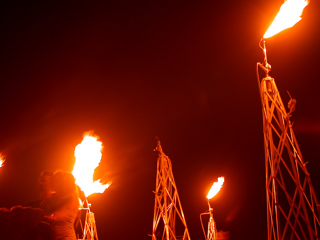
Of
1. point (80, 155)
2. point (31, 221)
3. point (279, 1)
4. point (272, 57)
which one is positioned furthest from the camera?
point (272, 57)

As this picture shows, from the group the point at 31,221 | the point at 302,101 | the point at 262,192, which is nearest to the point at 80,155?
the point at 31,221

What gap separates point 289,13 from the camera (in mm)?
3557

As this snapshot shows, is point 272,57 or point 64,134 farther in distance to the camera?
point 64,134

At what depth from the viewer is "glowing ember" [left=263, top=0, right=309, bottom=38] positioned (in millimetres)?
3482

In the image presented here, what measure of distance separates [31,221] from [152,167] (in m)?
12.1

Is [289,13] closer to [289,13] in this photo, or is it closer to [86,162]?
[289,13]

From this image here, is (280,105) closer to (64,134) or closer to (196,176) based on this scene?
(64,134)

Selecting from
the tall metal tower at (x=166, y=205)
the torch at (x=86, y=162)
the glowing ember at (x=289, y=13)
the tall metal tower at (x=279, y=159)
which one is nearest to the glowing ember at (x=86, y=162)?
the torch at (x=86, y=162)

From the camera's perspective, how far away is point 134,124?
1371 cm

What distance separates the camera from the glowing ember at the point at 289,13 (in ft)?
11.4

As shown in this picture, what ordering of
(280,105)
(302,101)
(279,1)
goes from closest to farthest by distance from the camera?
(280,105)
(279,1)
(302,101)

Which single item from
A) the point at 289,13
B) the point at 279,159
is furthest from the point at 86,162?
the point at 289,13

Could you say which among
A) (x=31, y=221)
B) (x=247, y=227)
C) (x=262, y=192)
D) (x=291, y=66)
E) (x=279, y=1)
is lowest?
(x=247, y=227)

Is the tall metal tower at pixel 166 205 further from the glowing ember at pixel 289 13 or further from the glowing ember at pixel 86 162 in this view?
the glowing ember at pixel 289 13
